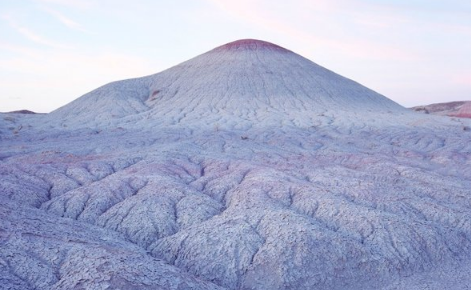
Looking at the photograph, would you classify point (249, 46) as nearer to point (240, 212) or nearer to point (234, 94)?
point (234, 94)

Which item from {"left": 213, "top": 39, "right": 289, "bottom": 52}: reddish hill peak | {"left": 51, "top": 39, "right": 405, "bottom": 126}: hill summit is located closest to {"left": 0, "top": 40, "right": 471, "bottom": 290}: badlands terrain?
{"left": 51, "top": 39, "right": 405, "bottom": 126}: hill summit

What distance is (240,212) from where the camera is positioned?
17.0 meters

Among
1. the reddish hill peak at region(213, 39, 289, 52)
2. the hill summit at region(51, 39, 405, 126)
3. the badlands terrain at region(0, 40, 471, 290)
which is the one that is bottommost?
the badlands terrain at region(0, 40, 471, 290)

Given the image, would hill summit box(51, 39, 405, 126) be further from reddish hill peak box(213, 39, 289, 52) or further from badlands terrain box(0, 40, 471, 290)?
badlands terrain box(0, 40, 471, 290)

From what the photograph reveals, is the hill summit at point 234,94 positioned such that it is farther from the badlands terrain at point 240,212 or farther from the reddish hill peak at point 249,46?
the badlands terrain at point 240,212

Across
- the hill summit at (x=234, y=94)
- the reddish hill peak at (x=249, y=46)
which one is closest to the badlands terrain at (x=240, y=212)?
the hill summit at (x=234, y=94)

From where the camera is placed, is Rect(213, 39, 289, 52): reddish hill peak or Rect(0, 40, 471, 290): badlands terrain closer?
Rect(0, 40, 471, 290): badlands terrain

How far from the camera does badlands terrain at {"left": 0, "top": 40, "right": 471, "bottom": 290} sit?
11.8m

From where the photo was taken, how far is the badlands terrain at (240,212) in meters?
11.8

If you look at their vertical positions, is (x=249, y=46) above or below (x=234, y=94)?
above

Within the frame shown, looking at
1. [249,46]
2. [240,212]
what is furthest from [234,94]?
[240,212]

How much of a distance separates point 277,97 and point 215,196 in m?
37.9

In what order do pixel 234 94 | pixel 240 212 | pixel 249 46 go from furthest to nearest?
pixel 249 46 < pixel 234 94 < pixel 240 212

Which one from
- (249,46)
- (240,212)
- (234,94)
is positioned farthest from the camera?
(249,46)
